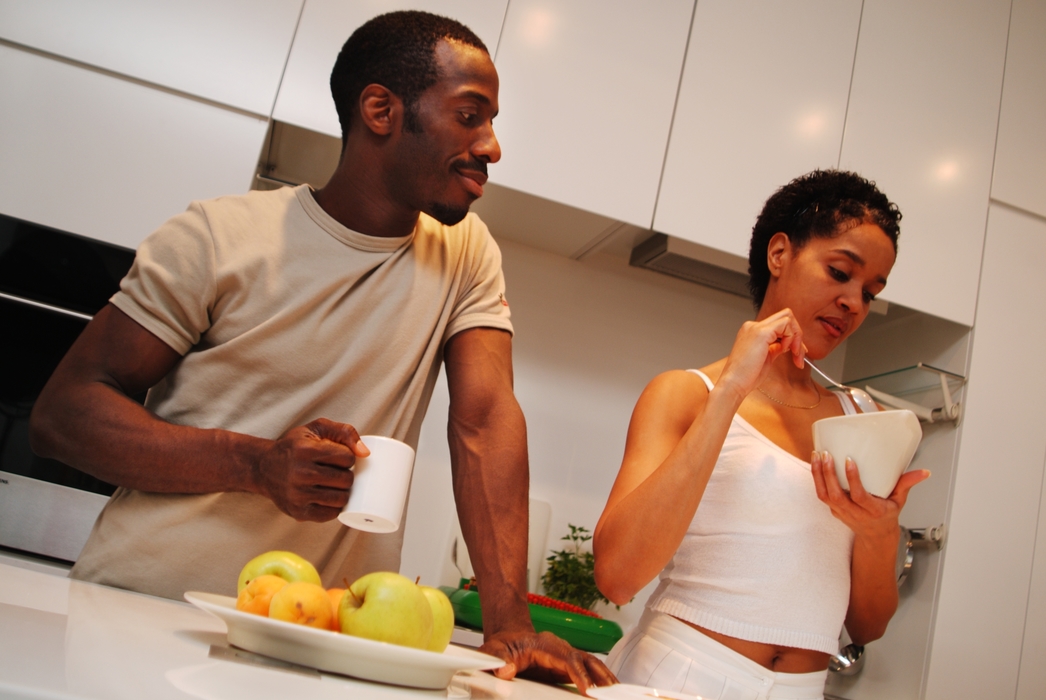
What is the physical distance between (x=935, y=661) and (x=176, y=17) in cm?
218

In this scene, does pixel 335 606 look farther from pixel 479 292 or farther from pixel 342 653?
pixel 479 292

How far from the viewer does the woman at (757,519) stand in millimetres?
1034

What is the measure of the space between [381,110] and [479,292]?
10.8 inches

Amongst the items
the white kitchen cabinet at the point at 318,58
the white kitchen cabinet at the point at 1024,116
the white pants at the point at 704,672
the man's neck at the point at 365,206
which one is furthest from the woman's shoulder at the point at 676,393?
the white kitchen cabinet at the point at 1024,116

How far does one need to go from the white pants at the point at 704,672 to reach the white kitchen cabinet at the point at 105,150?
3.99ft

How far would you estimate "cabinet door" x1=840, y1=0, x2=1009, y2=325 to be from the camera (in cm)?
209

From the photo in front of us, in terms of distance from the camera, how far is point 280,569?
61 centimetres

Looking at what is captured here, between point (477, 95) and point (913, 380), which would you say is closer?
point (477, 95)

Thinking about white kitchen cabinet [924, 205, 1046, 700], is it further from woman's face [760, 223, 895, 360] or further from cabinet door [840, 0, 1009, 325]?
woman's face [760, 223, 895, 360]

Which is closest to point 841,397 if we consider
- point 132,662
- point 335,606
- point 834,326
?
point 834,326

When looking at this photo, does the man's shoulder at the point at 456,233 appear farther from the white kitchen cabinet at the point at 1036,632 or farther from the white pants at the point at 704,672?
the white kitchen cabinet at the point at 1036,632

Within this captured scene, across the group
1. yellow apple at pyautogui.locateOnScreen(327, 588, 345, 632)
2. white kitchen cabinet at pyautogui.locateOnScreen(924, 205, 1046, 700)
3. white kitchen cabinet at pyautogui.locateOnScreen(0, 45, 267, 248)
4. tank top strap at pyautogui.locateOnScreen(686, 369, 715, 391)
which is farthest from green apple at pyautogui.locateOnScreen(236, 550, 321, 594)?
white kitchen cabinet at pyautogui.locateOnScreen(924, 205, 1046, 700)

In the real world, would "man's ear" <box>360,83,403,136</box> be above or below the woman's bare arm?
above

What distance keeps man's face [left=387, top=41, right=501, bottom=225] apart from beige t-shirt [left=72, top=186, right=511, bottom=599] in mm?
76
